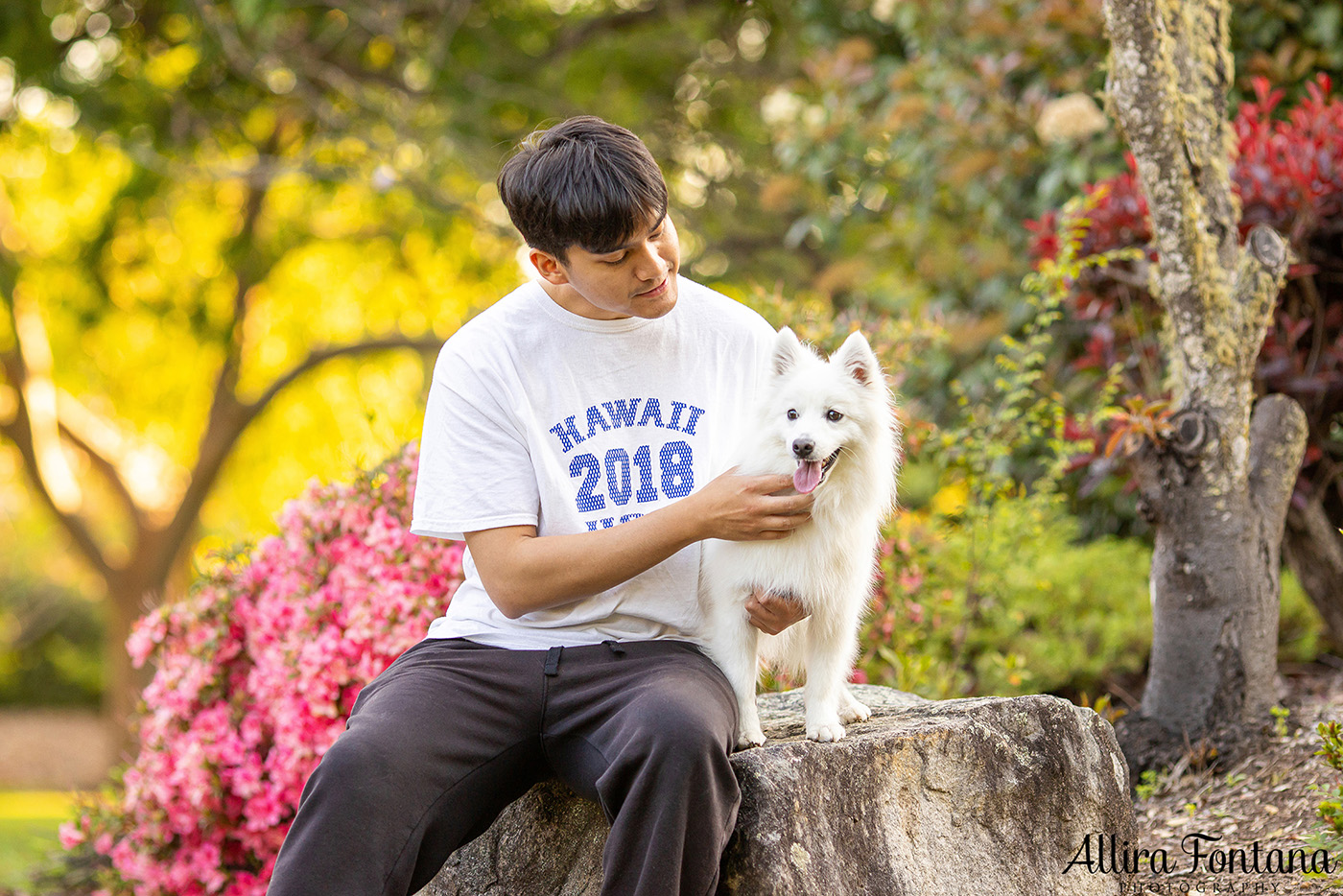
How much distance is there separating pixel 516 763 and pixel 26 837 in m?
5.29

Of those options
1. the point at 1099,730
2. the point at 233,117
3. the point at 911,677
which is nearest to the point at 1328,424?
the point at 911,677

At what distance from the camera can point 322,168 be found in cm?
866

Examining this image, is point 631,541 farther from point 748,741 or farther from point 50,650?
point 50,650

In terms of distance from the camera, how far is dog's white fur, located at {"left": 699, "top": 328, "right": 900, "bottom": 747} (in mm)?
2588

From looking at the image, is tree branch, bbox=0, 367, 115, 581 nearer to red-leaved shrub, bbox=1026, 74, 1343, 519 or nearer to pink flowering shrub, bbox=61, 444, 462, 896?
pink flowering shrub, bbox=61, 444, 462, 896

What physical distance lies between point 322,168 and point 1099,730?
761cm

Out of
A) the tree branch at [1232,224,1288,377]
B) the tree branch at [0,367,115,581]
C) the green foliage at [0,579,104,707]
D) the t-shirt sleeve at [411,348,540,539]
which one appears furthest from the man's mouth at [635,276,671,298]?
the green foliage at [0,579,104,707]

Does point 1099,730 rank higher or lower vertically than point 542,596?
lower

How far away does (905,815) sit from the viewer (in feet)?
8.37

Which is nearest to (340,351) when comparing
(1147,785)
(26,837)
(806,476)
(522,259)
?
(26,837)

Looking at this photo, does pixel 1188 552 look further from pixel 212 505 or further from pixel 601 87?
pixel 212 505

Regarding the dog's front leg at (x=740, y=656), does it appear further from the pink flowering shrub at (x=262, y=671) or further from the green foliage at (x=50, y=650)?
the green foliage at (x=50, y=650)

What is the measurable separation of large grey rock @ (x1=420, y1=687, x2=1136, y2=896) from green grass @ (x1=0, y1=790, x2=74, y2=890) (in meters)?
2.85

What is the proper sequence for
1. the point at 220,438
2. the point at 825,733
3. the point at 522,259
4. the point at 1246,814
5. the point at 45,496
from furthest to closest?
the point at 220,438 < the point at 45,496 < the point at 522,259 < the point at 1246,814 < the point at 825,733
